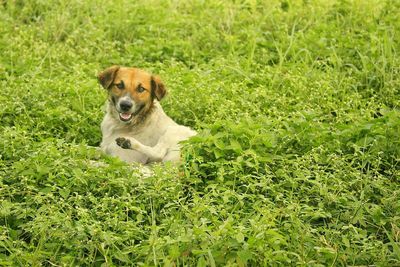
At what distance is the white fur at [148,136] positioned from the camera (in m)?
7.43

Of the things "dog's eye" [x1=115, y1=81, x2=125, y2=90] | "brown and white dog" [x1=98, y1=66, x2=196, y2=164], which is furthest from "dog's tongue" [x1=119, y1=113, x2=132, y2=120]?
"dog's eye" [x1=115, y1=81, x2=125, y2=90]

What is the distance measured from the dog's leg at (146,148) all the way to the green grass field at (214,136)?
38cm

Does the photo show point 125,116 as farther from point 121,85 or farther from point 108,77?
point 108,77

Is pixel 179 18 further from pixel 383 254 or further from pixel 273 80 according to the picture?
pixel 383 254

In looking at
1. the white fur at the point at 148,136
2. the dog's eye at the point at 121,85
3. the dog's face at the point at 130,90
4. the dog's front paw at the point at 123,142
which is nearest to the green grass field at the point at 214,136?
the white fur at the point at 148,136

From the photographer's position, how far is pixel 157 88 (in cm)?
772

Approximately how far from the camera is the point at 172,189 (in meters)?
6.28

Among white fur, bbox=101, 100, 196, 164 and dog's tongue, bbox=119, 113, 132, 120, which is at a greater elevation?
dog's tongue, bbox=119, 113, 132, 120

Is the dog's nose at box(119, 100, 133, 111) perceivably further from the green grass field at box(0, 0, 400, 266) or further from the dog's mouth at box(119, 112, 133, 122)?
the green grass field at box(0, 0, 400, 266)

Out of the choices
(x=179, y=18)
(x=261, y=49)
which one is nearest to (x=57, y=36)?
(x=179, y=18)

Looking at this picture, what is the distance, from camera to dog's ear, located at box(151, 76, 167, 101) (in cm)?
772

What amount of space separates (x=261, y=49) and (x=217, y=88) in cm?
151

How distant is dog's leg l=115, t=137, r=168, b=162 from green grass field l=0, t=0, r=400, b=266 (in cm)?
38

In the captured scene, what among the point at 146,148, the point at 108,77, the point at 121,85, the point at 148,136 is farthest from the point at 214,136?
the point at 108,77
